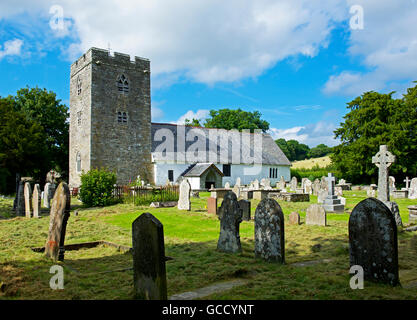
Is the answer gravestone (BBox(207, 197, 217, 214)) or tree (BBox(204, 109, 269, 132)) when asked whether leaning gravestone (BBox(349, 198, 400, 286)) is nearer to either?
gravestone (BBox(207, 197, 217, 214))

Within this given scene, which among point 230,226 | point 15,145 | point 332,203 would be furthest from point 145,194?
point 15,145

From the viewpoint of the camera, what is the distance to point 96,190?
19281 millimetres

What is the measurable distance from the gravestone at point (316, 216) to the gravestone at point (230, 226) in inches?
188

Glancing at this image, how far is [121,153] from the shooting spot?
30391 mm

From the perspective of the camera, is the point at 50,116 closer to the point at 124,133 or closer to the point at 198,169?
the point at 124,133

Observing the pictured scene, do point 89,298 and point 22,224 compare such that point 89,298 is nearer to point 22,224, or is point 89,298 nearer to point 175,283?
point 175,283

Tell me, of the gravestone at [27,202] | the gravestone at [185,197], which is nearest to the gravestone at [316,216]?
the gravestone at [185,197]

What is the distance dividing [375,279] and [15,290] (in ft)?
17.8

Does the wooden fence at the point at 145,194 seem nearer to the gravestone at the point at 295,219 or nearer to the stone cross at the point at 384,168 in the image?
the gravestone at the point at 295,219

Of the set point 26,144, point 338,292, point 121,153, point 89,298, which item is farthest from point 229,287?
point 26,144

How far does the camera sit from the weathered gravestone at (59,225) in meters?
6.80

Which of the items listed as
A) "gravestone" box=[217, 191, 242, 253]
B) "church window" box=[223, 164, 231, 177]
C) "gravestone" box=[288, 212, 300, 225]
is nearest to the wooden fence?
"gravestone" box=[288, 212, 300, 225]

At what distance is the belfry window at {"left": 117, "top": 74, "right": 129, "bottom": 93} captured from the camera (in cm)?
3081

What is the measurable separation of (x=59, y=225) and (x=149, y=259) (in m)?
3.64
